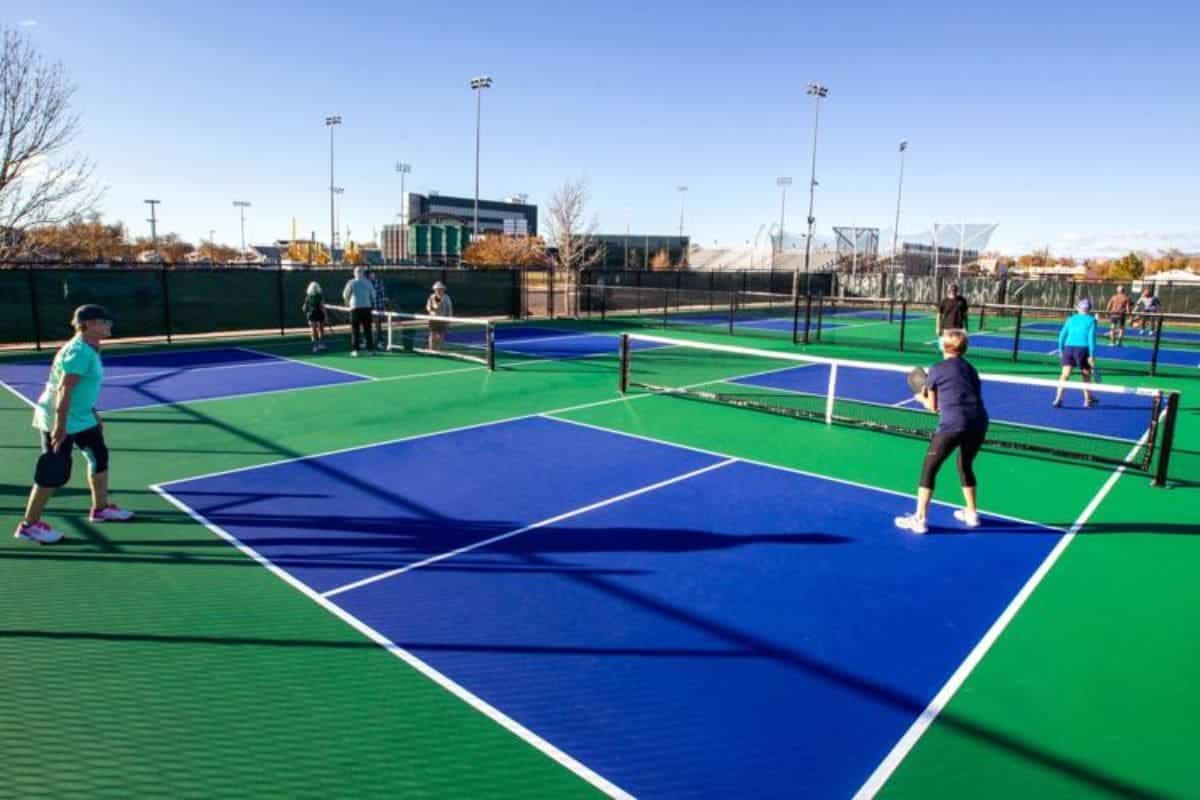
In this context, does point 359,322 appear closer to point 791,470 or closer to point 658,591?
point 791,470

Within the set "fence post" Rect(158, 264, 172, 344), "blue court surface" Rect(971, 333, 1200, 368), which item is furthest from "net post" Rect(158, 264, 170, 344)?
"blue court surface" Rect(971, 333, 1200, 368)

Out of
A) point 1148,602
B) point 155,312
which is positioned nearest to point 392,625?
point 1148,602

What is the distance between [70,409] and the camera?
6258 millimetres

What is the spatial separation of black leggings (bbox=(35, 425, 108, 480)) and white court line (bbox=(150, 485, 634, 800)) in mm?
1194

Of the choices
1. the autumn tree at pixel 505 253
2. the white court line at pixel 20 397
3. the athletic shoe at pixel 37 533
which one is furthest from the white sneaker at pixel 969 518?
the autumn tree at pixel 505 253

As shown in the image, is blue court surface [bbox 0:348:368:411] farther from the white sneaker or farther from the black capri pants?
the white sneaker

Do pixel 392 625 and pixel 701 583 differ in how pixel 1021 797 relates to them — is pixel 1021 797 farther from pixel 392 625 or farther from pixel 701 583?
pixel 392 625

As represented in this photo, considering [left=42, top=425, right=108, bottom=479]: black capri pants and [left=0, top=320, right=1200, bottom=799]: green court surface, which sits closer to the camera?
[left=0, top=320, right=1200, bottom=799]: green court surface

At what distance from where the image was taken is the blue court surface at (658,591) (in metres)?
4.27

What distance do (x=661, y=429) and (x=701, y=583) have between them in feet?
18.5

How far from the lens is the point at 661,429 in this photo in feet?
38.4

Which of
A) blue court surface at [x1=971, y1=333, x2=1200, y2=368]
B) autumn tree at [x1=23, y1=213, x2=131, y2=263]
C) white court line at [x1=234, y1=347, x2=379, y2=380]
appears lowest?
white court line at [x1=234, y1=347, x2=379, y2=380]

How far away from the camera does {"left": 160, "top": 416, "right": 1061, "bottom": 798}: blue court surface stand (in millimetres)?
4266

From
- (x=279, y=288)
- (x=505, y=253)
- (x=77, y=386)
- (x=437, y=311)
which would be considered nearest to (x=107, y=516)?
(x=77, y=386)
